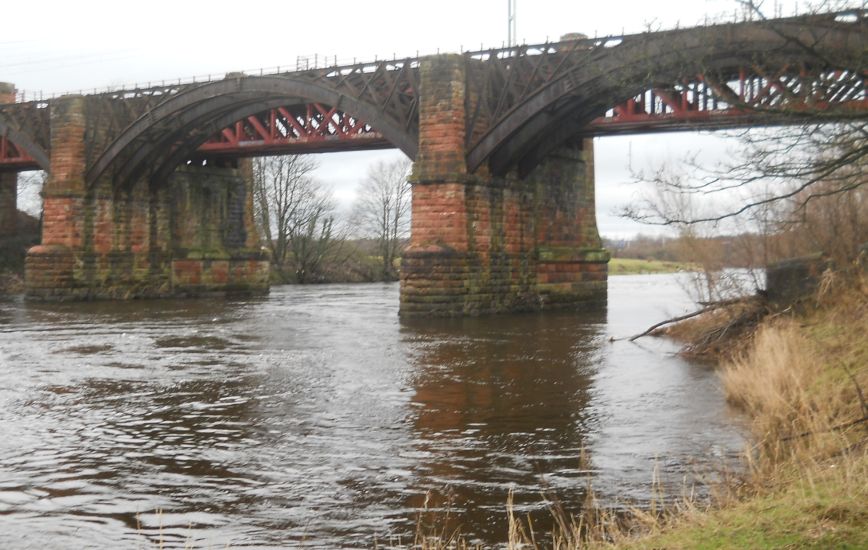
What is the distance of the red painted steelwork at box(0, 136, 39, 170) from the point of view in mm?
42594

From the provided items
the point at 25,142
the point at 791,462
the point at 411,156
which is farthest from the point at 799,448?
the point at 25,142

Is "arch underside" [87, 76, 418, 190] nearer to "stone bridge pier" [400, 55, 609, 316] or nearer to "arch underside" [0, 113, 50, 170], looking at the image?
"stone bridge pier" [400, 55, 609, 316]

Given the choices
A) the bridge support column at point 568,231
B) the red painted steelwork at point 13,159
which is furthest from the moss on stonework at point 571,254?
the red painted steelwork at point 13,159

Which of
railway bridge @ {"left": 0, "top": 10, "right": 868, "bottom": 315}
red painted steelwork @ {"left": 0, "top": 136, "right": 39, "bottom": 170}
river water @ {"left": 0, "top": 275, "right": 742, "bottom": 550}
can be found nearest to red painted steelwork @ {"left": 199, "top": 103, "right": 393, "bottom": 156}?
railway bridge @ {"left": 0, "top": 10, "right": 868, "bottom": 315}

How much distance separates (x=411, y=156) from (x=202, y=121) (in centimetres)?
1057

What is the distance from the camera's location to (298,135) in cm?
3441

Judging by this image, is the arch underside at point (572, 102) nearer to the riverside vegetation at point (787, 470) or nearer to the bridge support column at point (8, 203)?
the riverside vegetation at point (787, 470)

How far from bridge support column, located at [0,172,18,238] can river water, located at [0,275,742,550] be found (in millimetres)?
34275

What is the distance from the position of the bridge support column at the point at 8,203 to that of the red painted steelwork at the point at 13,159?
13.3 ft

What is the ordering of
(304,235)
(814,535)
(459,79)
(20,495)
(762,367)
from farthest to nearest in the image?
(304,235), (459,79), (762,367), (20,495), (814,535)

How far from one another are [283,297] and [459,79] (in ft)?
55.1

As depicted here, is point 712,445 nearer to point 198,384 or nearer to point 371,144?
point 198,384

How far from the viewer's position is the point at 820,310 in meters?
13.0

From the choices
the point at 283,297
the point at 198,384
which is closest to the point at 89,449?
the point at 198,384
